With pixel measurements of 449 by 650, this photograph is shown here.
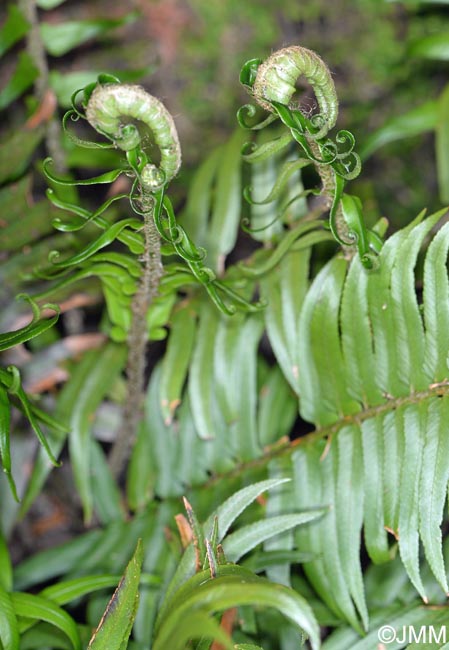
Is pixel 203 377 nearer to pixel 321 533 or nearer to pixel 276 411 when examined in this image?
pixel 276 411

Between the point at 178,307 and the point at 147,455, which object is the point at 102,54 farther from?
the point at 147,455

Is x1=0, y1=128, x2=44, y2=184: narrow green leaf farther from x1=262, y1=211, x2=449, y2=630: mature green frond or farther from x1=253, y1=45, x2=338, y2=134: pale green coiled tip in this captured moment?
x1=253, y1=45, x2=338, y2=134: pale green coiled tip

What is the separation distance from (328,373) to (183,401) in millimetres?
458

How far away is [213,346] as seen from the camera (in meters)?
1.83

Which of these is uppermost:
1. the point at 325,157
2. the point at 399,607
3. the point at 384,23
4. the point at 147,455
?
A: the point at 384,23

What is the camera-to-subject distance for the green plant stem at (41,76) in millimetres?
2137

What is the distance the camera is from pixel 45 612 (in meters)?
1.45

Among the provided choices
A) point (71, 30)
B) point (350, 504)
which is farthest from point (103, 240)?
point (71, 30)

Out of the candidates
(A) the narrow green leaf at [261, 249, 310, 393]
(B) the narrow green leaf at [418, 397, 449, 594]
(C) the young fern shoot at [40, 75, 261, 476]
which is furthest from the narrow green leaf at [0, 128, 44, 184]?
(B) the narrow green leaf at [418, 397, 449, 594]

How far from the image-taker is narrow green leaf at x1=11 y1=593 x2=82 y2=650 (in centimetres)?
144

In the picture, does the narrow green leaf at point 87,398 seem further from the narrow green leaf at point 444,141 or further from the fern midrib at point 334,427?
the narrow green leaf at point 444,141

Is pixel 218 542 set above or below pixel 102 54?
below

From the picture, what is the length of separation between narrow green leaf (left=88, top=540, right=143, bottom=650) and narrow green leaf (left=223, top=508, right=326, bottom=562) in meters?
0.20

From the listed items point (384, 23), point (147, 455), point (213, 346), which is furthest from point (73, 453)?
point (384, 23)
